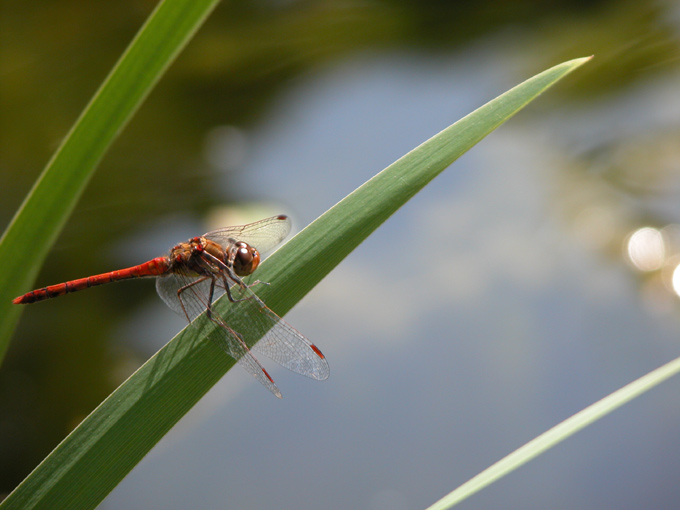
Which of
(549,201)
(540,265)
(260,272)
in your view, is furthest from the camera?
(549,201)

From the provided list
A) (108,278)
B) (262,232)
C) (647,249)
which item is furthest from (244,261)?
(647,249)

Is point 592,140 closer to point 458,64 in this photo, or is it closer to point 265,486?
point 458,64

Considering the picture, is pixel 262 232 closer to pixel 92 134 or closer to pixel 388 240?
pixel 92 134

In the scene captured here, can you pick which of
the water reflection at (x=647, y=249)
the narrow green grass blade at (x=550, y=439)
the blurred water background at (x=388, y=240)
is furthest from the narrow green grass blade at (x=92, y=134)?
the water reflection at (x=647, y=249)

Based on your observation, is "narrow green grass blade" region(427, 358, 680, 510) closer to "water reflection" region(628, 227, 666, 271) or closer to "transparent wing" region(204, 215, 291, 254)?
"transparent wing" region(204, 215, 291, 254)

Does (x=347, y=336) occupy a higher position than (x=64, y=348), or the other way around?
(x=347, y=336)

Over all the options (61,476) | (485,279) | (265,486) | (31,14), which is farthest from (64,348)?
(31,14)

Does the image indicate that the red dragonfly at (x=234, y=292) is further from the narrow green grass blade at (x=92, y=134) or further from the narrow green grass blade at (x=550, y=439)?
the narrow green grass blade at (x=550, y=439)
